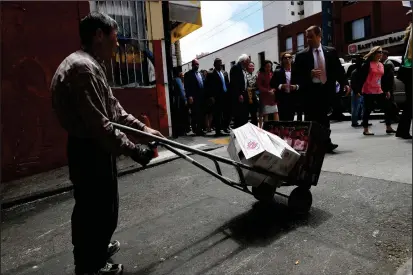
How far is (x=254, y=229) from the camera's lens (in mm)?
2887

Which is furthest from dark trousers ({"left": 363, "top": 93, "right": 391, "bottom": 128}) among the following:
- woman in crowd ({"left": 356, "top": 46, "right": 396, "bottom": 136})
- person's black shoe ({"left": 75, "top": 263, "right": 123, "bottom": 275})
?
person's black shoe ({"left": 75, "top": 263, "right": 123, "bottom": 275})

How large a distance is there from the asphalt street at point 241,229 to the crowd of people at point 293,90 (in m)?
1.37

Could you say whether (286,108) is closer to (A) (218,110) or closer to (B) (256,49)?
(A) (218,110)

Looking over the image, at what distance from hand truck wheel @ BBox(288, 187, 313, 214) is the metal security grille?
5061 mm

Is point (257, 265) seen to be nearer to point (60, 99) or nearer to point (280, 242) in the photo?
point (280, 242)

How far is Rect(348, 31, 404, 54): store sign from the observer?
21.2m

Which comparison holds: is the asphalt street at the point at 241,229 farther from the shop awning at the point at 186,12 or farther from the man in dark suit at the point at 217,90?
the shop awning at the point at 186,12

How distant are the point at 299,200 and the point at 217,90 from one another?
5.75 m

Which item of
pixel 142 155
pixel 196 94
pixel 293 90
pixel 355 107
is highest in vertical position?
pixel 196 94

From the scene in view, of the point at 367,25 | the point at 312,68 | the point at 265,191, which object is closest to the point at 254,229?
the point at 265,191

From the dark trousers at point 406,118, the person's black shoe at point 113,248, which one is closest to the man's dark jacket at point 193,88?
the dark trousers at point 406,118

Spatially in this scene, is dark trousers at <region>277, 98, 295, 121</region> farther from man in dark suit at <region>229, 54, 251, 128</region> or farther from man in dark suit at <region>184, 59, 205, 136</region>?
man in dark suit at <region>184, 59, 205, 136</region>

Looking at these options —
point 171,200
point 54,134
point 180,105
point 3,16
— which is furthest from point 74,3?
point 171,200

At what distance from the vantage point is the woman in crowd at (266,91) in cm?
730
